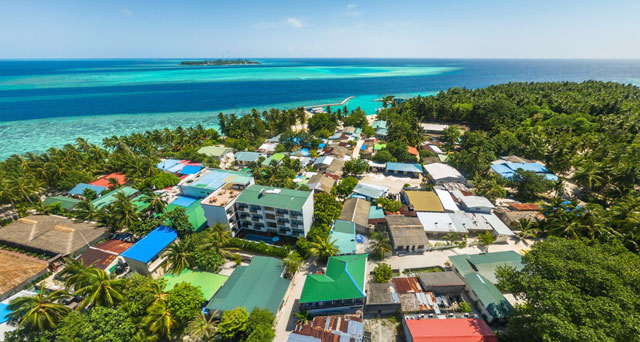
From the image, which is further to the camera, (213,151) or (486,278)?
(213,151)

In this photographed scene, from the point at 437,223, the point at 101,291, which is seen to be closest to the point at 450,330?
the point at 437,223

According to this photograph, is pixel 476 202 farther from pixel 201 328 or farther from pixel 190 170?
pixel 190 170

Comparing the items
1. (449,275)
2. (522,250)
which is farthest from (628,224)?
(449,275)

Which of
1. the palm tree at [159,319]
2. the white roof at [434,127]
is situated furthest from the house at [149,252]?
the white roof at [434,127]

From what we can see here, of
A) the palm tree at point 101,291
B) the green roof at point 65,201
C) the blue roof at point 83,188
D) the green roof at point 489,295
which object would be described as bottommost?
the green roof at point 65,201

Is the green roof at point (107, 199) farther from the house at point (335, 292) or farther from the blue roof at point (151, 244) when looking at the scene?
the house at point (335, 292)

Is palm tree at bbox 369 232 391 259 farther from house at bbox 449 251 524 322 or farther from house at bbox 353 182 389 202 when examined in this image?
house at bbox 353 182 389 202

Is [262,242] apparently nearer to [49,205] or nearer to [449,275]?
[449,275]
